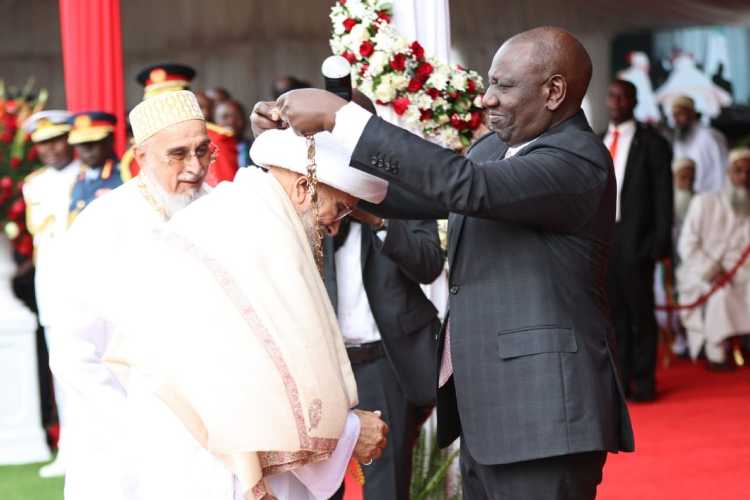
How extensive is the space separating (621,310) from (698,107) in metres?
4.78

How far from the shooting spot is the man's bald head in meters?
3.20

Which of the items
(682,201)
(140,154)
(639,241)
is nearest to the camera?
(140,154)

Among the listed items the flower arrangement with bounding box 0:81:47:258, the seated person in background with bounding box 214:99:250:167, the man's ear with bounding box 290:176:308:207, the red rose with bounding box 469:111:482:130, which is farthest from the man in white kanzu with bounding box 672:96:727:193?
the man's ear with bounding box 290:176:308:207

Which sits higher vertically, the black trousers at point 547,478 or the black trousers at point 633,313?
the black trousers at point 547,478

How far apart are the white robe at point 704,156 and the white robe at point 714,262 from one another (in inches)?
44.1

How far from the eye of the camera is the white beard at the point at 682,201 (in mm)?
11047

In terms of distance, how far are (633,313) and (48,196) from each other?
4.04m

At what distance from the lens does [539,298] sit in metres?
3.12

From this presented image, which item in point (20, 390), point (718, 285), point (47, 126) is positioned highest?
point (47, 126)

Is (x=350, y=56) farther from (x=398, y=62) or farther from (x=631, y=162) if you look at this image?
(x=631, y=162)

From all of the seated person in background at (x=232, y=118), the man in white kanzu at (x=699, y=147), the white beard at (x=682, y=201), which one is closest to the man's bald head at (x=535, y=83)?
the seated person in background at (x=232, y=118)

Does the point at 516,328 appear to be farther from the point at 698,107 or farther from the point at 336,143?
the point at 698,107

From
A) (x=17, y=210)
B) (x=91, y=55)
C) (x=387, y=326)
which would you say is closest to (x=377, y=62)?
(x=387, y=326)

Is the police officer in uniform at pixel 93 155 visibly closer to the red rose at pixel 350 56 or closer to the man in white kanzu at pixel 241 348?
the red rose at pixel 350 56
